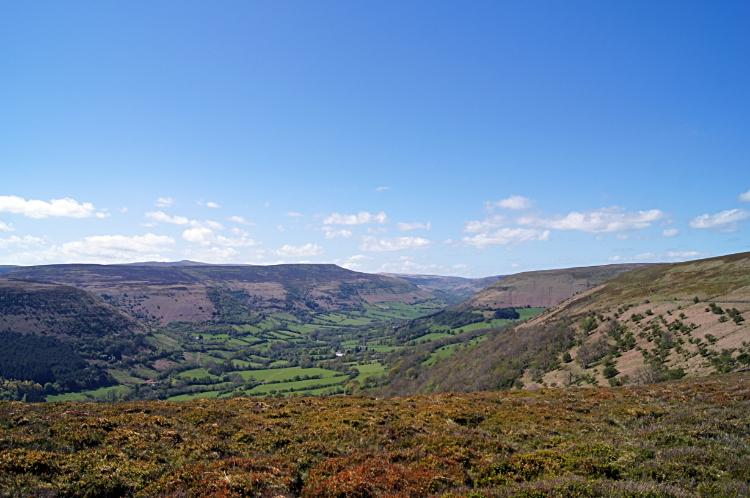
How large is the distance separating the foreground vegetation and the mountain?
20.5 m

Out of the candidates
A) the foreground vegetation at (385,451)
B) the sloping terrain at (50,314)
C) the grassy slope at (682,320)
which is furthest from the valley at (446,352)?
the foreground vegetation at (385,451)

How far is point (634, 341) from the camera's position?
4672 centimetres

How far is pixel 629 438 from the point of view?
13688mm

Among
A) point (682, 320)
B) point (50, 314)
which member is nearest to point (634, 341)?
point (682, 320)

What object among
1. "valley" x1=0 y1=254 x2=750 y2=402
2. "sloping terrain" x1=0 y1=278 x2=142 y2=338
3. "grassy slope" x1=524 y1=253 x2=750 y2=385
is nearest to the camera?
"grassy slope" x1=524 y1=253 x2=750 y2=385

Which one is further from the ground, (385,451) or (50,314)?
(385,451)

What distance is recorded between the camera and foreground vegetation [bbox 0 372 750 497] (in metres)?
9.09

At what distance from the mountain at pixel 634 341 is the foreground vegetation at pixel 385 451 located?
808 inches

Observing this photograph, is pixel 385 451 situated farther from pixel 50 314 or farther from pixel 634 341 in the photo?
pixel 50 314

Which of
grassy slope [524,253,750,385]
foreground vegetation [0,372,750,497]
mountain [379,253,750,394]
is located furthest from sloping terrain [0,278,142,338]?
grassy slope [524,253,750,385]

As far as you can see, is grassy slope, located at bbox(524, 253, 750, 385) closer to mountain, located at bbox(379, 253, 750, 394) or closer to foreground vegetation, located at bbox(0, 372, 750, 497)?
mountain, located at bbox(379, 253, 750, 394)

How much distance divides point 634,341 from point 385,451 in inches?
1989

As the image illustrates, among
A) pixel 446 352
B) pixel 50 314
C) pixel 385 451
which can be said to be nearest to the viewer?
pixel 385 451

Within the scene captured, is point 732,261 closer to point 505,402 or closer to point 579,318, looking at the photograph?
point 579,318
